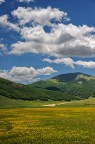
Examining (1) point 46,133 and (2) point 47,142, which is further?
(1) point 46,133

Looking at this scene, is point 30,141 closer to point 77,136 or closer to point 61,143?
point 61,143

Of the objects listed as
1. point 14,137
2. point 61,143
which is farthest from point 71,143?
point 14,137

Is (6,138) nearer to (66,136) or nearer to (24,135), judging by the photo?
(24,135)

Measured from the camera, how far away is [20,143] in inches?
1350

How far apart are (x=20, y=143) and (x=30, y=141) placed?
185 cm

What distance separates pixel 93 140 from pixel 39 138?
262 inches

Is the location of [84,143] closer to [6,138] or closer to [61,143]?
[61,143]

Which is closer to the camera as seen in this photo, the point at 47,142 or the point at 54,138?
the point at 47,142

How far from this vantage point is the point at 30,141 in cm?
3584

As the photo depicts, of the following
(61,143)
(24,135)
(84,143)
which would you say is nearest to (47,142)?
(61,143)

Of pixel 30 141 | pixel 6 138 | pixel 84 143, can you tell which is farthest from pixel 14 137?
pixel 84 143

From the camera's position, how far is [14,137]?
39.0 metres

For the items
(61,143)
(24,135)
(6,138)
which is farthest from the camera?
(24,135)

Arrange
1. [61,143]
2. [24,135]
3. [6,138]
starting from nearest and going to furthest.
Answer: [61,143], [6,138], [24,135]
